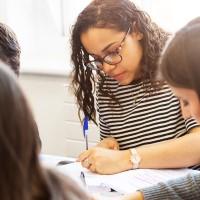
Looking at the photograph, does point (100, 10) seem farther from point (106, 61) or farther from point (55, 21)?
point (55, 21)

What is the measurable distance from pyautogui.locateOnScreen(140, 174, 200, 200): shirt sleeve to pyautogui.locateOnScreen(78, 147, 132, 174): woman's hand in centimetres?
24

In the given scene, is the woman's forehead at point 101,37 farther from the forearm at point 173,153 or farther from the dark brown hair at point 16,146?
the dark brown hair at point 16,146

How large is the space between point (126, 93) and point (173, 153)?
0.34 metres

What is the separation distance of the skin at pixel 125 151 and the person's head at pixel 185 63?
1.52 ft

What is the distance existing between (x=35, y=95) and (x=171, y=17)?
102 cm

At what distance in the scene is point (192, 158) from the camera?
1534 millimetres

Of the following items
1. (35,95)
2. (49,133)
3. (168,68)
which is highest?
(168,68)

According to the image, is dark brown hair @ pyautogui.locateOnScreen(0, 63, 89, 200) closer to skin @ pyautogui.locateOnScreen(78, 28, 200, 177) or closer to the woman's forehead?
skin @ pyautogui.locateOnScreen(78, 28, 200, 177)

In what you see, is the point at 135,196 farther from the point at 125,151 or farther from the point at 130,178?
the point at 125,151

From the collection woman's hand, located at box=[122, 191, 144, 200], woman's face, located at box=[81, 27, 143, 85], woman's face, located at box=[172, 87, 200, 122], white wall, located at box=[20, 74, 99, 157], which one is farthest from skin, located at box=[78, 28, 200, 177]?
white wall, located at box=[20, 74, 99, 157]

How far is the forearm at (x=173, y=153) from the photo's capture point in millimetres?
1502

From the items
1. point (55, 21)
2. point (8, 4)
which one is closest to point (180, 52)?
point (55, 21)

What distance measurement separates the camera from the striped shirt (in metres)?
1.68

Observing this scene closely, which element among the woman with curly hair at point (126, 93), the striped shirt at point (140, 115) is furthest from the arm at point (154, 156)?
the striped shirt at point (140, 115)
